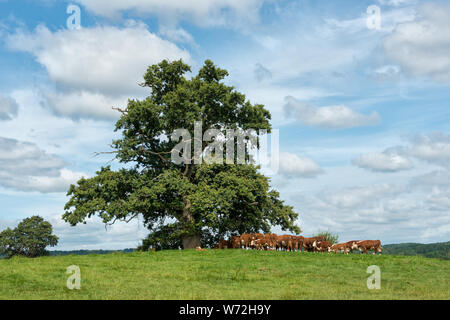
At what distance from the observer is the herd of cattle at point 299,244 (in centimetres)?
2964

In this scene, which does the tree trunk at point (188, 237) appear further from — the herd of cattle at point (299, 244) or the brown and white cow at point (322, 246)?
the brown and white cow at point (322, 246)

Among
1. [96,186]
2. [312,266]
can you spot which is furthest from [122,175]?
[312,266]

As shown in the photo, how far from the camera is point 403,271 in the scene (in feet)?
71.3

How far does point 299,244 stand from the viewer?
30.5 m

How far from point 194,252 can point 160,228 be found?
805 cm

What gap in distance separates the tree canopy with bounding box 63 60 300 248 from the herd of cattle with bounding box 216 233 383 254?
2.63 metres

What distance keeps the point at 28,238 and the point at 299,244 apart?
35.3 m

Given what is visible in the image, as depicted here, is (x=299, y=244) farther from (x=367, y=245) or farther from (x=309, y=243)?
(x=367, y=245)

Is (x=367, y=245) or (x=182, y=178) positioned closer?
(x=367, y=245)

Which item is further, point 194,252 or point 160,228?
point 160,228

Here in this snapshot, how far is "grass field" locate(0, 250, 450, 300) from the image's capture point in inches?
606

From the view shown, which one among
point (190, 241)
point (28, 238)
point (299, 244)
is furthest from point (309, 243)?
point (28, 238)

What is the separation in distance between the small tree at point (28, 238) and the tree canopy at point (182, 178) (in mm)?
21552
